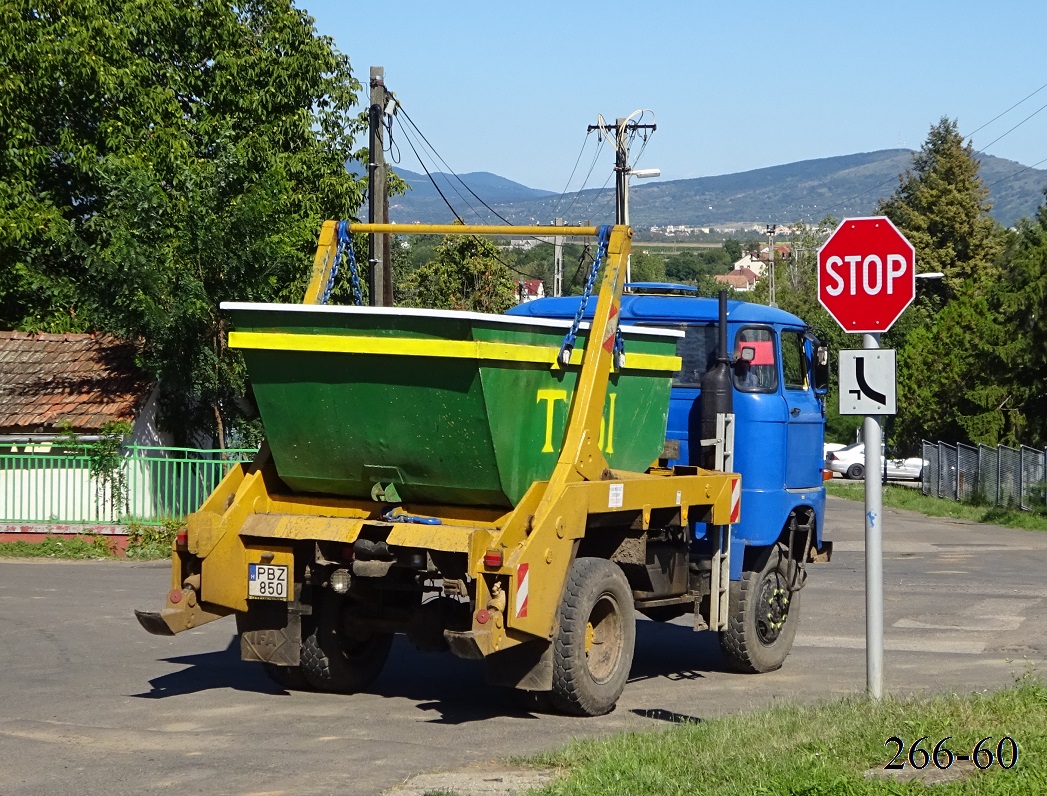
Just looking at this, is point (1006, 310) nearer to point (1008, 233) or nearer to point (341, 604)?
point (1008, 233)

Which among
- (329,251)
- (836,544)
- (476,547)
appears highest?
(329,251)

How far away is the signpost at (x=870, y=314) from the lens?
8188 millimetres

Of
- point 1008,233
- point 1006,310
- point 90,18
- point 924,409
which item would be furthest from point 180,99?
point 1008,233

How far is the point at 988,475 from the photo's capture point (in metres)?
41.6

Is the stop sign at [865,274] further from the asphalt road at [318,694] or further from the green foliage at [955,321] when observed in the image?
the green foliage at [955,321]

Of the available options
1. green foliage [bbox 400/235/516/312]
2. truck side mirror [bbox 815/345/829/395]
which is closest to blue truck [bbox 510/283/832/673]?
truck side mirror [bbox 815/345/829/395]

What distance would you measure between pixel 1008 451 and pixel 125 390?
2634cm

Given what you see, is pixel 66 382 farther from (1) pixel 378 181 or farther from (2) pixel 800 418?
(2) pixel 800 418

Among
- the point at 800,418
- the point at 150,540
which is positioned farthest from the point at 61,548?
→ the point at 800,418

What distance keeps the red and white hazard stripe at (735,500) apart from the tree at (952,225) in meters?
68.4

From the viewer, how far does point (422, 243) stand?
477 feet

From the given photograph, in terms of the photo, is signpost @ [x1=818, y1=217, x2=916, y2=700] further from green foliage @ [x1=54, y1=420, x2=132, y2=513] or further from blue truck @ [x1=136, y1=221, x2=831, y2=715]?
green foliage @ [x1=54, y1=420, x2=132, y2=513]

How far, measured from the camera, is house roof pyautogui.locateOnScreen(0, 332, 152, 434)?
870 inches

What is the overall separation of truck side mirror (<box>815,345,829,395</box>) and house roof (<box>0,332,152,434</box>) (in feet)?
43.0
